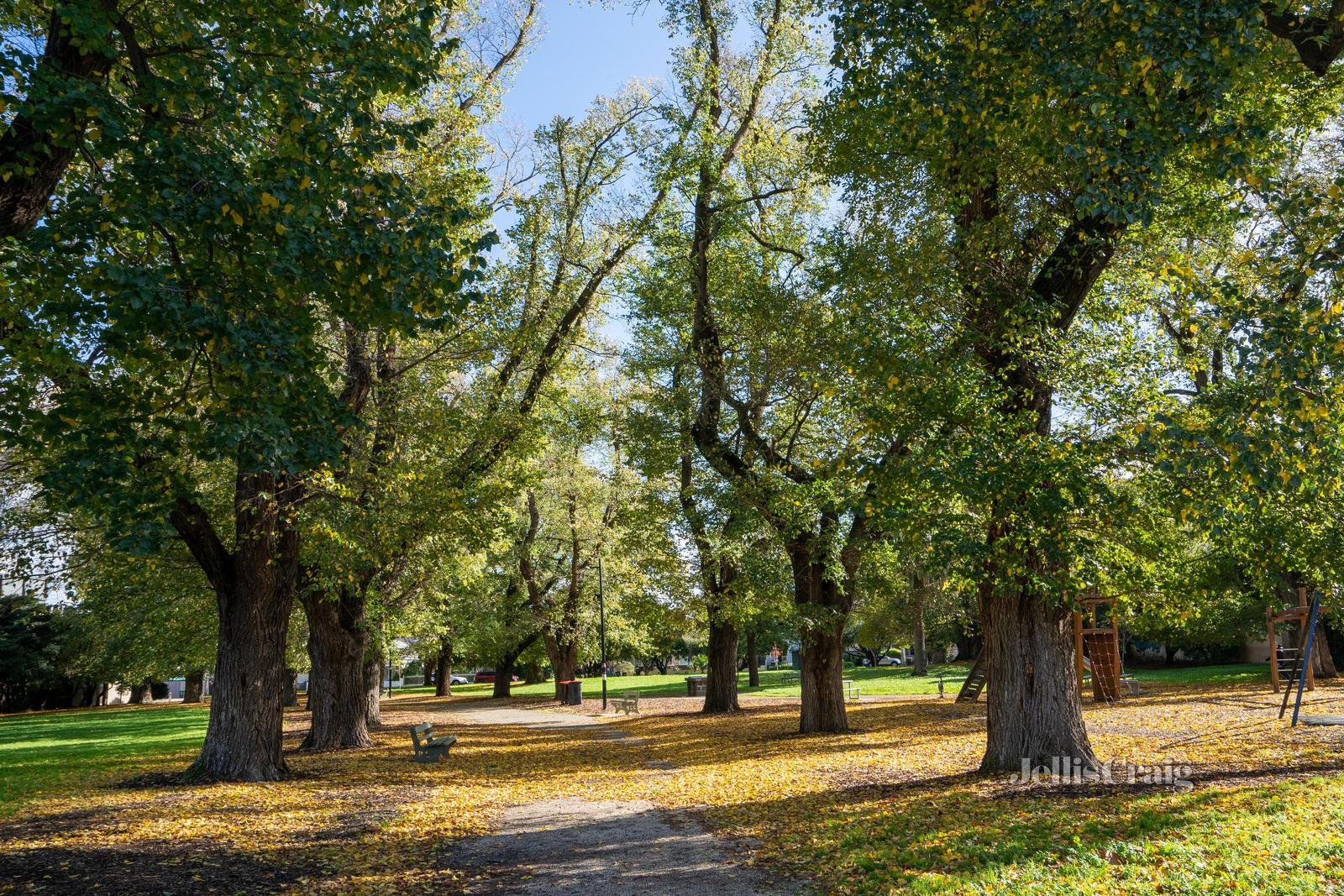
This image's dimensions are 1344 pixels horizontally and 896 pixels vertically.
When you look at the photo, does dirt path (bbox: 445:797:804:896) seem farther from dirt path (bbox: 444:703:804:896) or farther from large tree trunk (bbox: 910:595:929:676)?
large tree trunk (bbox: 910:595:929:676)

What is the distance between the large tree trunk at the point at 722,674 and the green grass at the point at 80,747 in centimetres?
1372

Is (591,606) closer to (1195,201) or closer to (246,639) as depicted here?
(246,639)

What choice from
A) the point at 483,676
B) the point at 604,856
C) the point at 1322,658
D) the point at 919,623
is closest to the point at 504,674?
the point at 919,623

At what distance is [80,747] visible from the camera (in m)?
22.0

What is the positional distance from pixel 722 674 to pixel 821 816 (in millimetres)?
18474

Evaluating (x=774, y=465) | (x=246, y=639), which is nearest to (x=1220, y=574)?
(x=774, y=465)

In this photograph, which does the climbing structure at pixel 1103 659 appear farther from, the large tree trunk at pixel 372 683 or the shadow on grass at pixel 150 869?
the shadow on grass at pixel 150 869

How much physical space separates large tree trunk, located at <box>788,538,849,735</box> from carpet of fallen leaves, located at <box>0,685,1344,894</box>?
2.54 feet

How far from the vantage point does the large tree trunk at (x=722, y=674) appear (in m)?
26.9

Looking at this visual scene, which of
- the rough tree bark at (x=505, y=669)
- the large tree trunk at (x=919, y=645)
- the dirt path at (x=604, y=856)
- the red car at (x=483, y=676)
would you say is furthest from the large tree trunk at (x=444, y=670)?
the dirt path at (x=604, y=856)

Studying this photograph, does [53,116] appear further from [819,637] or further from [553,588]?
[553,588]

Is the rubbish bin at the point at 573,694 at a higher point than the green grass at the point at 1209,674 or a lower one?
lower

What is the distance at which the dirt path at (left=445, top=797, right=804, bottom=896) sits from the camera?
6848mm

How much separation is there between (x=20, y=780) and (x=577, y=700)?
23.8 metres
